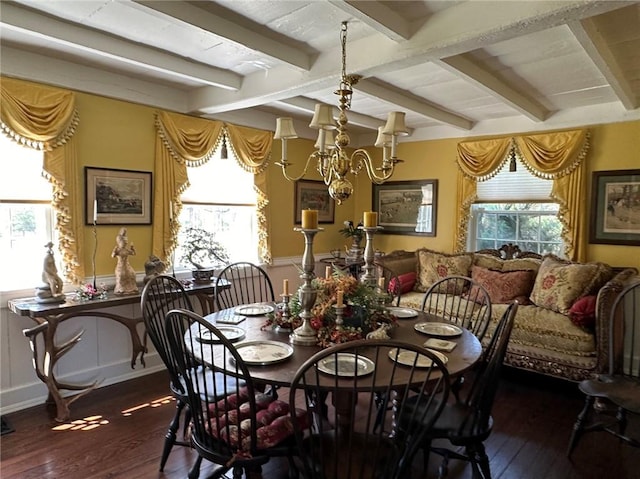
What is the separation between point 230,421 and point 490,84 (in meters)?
2.80

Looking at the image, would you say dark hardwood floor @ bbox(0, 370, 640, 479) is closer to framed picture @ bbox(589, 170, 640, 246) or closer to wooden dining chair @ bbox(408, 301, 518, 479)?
wooden dining chair @ bbox(408, 301, 518, 479)

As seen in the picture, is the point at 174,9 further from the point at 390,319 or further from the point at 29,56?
the point at 390,319

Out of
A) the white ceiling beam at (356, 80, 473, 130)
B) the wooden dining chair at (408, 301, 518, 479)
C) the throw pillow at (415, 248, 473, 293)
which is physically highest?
the white ceiling beam at (356, 80, 473, 130)

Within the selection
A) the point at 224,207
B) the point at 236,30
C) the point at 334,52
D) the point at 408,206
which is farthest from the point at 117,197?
the point at 408,206

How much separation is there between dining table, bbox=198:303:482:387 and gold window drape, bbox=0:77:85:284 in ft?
4.70

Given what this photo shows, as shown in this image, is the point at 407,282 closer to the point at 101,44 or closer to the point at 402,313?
the point at 402,313

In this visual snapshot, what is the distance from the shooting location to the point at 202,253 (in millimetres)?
3961

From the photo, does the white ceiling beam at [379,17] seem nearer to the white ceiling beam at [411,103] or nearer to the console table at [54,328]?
the white ceiling beam at [411,103]

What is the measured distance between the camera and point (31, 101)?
2.88 metres

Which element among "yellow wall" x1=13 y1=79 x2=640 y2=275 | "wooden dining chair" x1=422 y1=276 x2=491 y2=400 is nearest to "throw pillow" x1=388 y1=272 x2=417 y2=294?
"wooden dining chair" x1=422 y1=276 x2=491 y2=400

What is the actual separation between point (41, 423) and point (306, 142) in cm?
373

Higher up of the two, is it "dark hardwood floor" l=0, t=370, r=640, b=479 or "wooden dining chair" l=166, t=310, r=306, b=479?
"wooden dining chair" l=166, t=310, r=306, b=479

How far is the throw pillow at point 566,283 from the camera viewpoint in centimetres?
353

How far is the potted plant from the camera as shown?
12.2 feet
